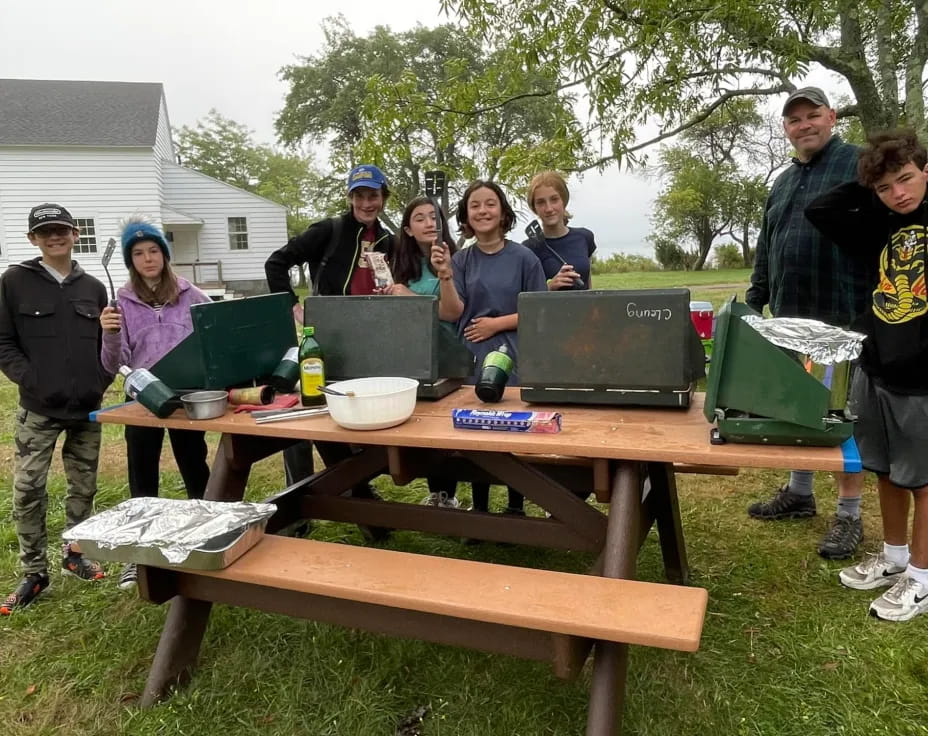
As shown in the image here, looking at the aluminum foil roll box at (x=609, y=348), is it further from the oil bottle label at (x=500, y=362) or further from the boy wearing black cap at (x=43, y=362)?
the boy wearing black cap at (x=43, y=362)

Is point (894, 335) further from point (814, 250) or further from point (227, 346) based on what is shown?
point (227, 346)

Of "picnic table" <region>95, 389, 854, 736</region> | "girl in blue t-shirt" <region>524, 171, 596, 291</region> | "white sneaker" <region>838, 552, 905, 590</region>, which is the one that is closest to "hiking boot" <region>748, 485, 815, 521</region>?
"white sneaker" <region>838, 552, 905, 590</region>

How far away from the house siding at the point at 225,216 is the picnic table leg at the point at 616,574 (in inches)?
749

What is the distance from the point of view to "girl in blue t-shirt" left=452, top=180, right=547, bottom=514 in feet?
8.80

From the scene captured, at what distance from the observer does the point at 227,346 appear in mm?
→ 2379

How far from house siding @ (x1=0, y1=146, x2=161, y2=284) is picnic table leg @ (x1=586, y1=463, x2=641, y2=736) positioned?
17.5 metres

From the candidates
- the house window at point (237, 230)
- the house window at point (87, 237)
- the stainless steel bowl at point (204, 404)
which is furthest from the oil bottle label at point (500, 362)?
the house window at point (237, 230)

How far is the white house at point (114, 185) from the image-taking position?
16.6 metres

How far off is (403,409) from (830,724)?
5.22 ft

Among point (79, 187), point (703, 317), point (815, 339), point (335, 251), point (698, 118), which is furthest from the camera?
point (79, 187)

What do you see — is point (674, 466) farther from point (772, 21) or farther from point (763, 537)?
point (772, 21)

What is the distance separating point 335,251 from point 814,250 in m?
2.17

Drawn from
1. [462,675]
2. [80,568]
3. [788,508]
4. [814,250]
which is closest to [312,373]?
[462,675]

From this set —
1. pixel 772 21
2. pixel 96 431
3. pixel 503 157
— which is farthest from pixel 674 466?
pixel 503 157
